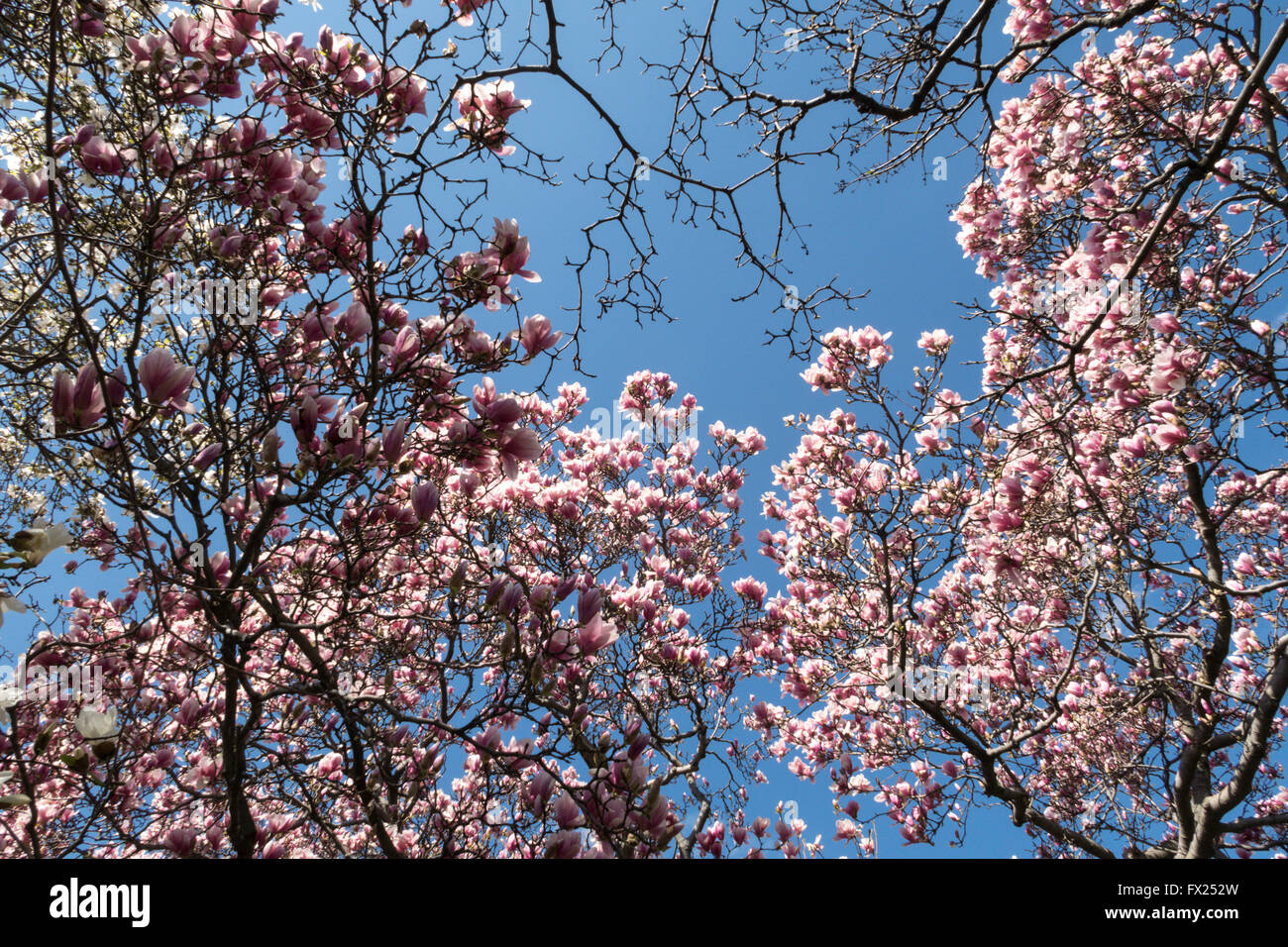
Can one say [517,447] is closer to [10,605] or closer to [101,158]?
[10,605]

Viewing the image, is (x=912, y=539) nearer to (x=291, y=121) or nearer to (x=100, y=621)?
(x=291, y=121)

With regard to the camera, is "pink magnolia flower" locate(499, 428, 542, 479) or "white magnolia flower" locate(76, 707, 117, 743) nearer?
"white magnolia flower" locate(76, 707, 117, 743)

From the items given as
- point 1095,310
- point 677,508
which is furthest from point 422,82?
point 677,508

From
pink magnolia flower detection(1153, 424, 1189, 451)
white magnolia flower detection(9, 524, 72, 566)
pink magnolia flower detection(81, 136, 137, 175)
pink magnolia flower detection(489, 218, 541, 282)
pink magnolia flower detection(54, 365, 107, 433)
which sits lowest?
white magnolia flower detection(9, 524, 72, 566)

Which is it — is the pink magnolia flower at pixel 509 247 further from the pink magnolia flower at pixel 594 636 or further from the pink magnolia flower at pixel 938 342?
the pink magnolia flower at pixel 938 342

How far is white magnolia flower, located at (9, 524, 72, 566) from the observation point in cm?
94

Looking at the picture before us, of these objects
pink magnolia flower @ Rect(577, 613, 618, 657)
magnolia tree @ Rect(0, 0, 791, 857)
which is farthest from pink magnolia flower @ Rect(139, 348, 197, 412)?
pink magnolia flower @ Rect(577, 613, 618, 657)

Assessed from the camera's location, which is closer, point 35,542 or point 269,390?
point 35,542

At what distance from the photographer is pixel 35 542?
959 mm

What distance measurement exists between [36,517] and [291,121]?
1612mm

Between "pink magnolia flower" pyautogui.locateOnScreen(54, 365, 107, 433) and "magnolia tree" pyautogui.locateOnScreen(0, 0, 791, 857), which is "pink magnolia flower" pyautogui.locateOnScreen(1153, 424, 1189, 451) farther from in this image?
"pink magnolia flower" pyautogui.locateOnScreen(54, 365, 107, 433)

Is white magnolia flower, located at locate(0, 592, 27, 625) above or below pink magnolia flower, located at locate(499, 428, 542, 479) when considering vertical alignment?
below

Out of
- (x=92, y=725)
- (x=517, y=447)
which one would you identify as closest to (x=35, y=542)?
(x=92, y=725)
